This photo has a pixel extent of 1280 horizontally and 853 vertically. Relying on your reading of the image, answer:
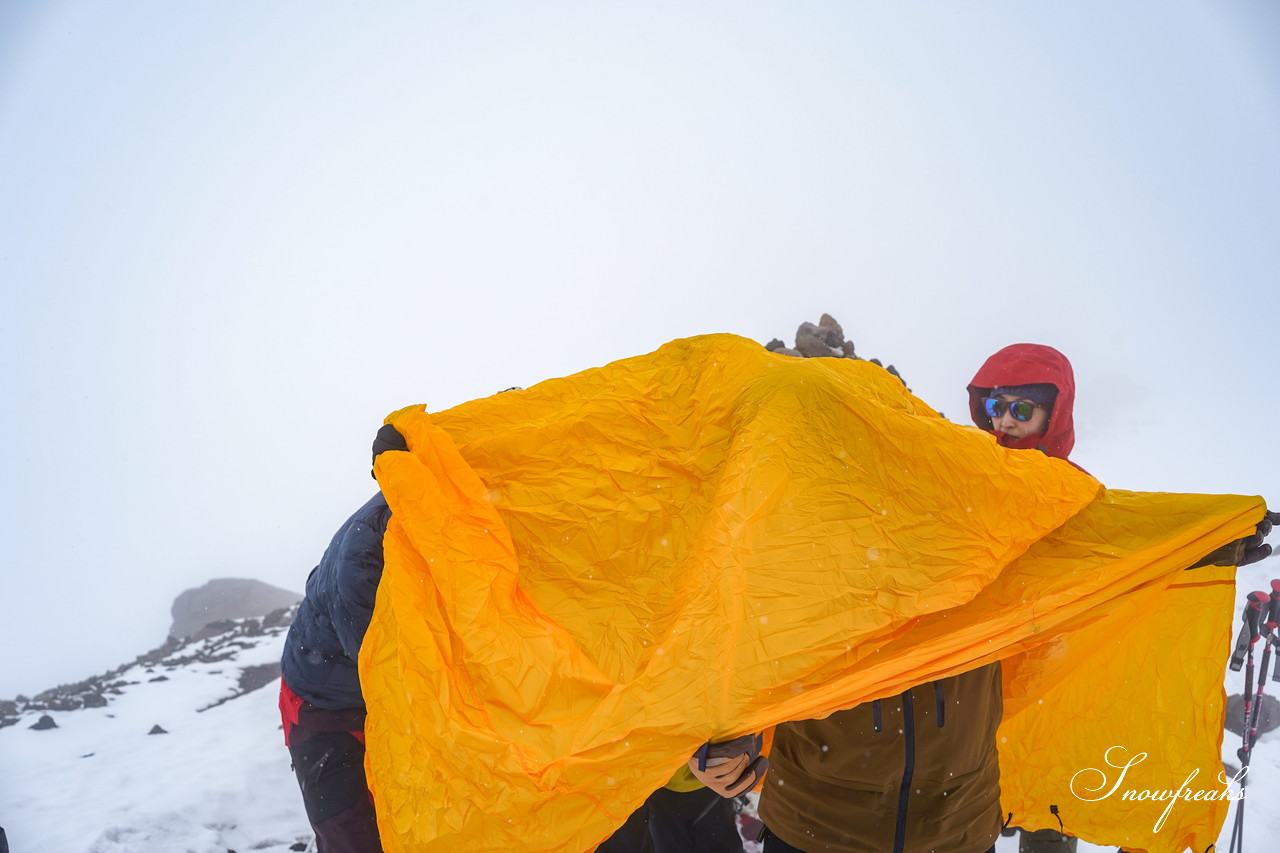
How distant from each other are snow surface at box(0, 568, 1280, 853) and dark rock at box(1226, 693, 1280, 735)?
207 millimetres

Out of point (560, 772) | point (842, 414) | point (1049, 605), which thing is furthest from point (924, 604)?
point (560, 772)

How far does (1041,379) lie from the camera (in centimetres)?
297

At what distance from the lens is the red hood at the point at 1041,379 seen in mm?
2990

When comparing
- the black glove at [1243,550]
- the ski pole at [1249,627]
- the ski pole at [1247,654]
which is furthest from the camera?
the ski pole at [1249,627]

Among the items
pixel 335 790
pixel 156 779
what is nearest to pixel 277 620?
pixel 156 779

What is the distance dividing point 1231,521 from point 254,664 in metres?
12.5

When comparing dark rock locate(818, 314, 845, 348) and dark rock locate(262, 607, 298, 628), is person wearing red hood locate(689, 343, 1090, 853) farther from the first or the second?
dark rock locate(262, 607, 298, 628)

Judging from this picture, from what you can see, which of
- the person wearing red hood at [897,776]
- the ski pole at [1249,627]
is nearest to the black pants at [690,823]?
the person wearing red hood at [897,776]

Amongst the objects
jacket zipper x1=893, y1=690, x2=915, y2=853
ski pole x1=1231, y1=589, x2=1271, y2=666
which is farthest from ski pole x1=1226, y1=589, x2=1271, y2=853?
jacket zipper x1=893, y1=690, x2=915, y2=853

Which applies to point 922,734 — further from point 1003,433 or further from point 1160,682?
point 1003,433

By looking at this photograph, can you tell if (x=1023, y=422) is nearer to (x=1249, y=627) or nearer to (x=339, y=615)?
(x=1249, y=627)

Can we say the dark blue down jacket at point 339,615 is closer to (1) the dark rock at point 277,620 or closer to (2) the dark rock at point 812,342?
(2) the dark rock at point 812,342

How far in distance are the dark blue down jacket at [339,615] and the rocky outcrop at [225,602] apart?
A: 2289 cm

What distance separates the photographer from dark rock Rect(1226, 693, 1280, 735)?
5975mm
